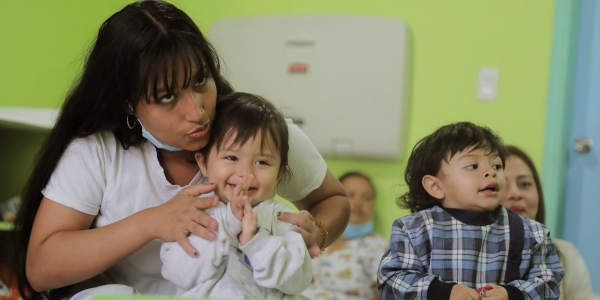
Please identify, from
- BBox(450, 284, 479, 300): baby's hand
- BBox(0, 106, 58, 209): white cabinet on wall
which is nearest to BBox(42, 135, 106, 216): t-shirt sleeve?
BBox(450, 284, 479, 300): baby's hand

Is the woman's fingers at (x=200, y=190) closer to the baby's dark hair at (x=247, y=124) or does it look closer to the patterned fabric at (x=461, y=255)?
the baby's dark hair at (x=247, y=124)

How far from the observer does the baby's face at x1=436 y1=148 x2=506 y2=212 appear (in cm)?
137

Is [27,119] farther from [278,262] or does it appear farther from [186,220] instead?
[278,262]

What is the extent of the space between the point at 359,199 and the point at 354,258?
28cm

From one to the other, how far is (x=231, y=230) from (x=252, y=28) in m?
2.03

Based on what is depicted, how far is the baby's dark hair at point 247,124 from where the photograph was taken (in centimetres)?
120

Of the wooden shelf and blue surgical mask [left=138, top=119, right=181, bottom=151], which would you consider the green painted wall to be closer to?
the wooden shelf

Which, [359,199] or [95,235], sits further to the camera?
[359,199]

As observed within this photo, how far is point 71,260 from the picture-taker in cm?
116

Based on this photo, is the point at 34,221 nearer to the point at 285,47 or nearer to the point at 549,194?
the point at 285,47

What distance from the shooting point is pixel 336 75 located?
114 inches

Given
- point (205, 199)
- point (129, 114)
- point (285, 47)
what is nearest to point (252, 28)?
point (285, 47)

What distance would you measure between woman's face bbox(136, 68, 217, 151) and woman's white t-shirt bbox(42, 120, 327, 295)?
0.37ft

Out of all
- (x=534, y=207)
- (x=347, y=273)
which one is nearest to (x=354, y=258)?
(x=347, y=273)
